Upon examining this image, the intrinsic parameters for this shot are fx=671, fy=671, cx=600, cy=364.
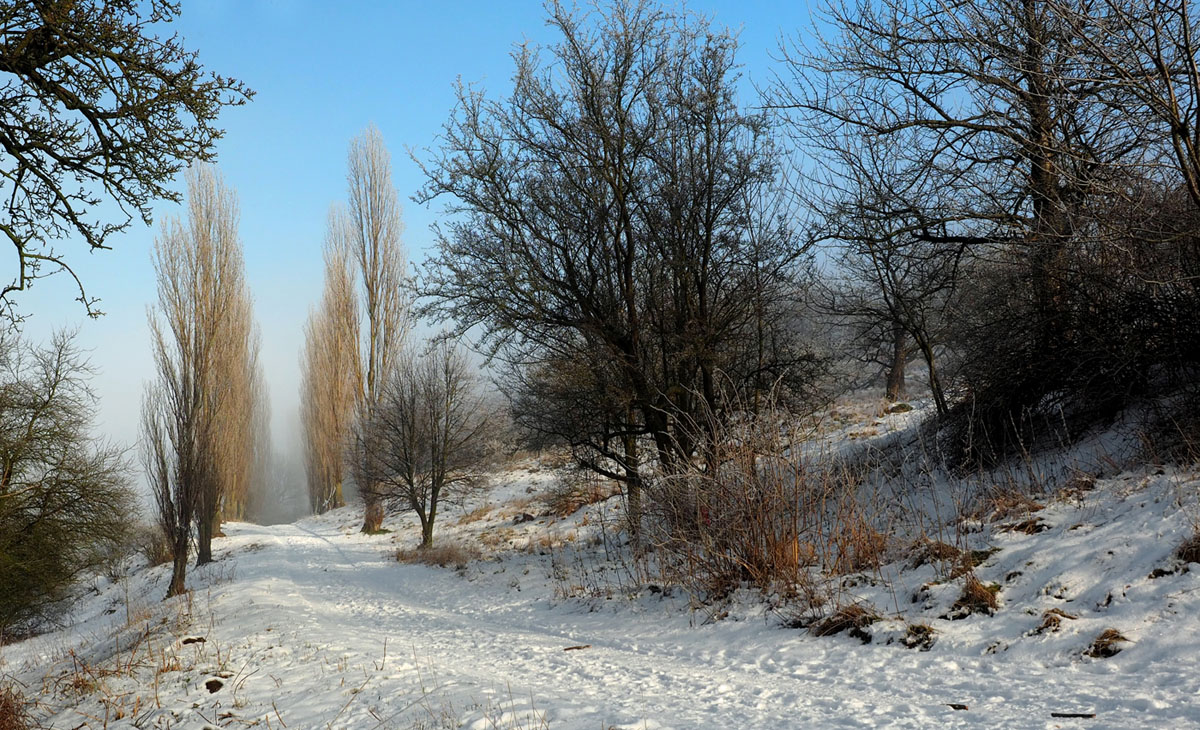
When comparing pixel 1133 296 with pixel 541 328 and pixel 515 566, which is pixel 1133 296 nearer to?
pixel 541 328

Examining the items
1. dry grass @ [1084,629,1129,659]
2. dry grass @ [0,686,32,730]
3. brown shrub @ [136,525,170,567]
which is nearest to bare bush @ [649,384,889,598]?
dry grass @ [1084,629,1129,659]

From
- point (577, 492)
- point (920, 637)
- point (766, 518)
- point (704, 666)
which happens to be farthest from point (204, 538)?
point (920, 637)

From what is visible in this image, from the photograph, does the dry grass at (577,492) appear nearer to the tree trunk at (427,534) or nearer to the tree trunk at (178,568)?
the tree trunk at (427,534)

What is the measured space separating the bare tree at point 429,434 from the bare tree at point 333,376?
26.1 feet

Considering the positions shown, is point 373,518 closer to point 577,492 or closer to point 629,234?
point 577,492

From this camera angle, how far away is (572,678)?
5.30 metres

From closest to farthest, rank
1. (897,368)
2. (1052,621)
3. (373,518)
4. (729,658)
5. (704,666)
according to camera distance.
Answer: (1052,621)
(704,666)
(729,658)
(897,368)
(373,518)

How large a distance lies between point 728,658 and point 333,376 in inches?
1165

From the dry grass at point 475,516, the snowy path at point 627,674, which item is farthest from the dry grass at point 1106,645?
the dry grass at point 475,516

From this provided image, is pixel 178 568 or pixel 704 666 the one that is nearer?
pixel 704 666

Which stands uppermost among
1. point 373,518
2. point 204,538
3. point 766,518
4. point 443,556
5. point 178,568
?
point 204,538

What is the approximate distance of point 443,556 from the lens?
15.4 meters

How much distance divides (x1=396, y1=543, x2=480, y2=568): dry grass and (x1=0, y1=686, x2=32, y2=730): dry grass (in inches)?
320

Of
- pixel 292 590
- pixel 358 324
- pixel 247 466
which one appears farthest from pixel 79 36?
pixel 247 466
